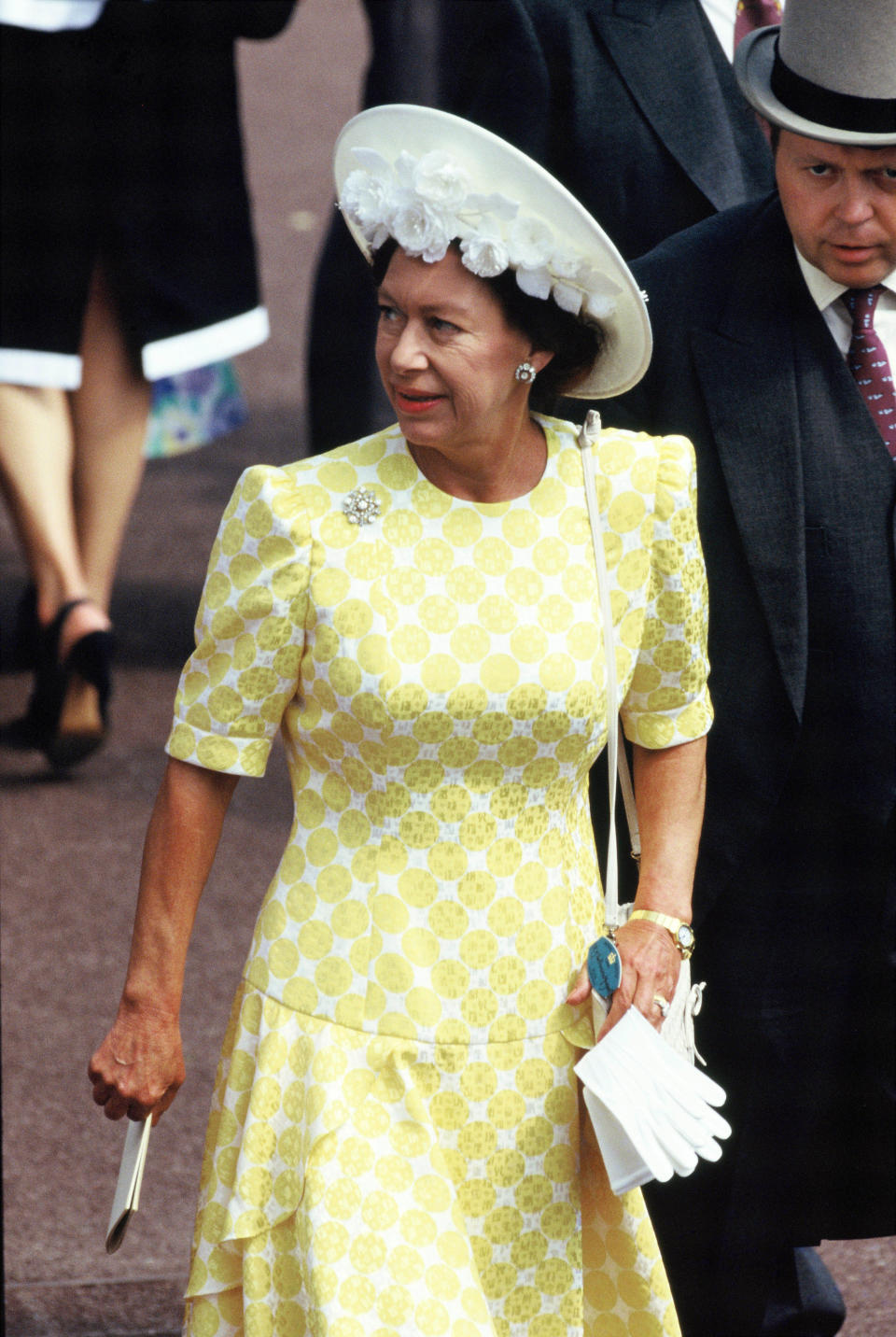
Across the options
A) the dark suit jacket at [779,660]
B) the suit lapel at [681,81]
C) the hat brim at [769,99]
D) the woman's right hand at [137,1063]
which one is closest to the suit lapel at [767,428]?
the dark suit jacket at [779,660]

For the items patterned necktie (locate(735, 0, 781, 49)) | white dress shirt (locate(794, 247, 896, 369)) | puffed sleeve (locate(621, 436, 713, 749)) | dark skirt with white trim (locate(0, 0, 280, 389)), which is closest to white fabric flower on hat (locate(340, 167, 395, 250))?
puffed sleeve (locate(621, 436, 713, 749))

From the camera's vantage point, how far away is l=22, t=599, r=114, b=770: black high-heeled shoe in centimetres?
538

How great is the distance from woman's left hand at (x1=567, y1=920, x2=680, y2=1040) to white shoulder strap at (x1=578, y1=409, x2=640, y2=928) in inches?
1.9

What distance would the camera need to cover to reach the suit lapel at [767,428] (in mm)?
2967

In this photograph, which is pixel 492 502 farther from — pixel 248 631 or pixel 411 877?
pixel 411 877

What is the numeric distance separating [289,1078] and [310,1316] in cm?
27

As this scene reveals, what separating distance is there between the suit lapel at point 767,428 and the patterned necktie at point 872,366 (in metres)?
0.06

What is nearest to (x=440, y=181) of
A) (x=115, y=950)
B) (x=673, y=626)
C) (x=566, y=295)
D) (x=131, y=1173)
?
(x=566, y=295)

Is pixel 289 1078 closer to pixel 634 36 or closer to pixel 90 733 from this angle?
pixel 634 36

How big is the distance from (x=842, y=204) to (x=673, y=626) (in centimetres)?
61

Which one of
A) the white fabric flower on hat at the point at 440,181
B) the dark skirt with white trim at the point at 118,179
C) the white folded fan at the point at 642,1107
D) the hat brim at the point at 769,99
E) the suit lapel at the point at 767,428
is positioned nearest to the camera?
the white fabric flower on hat at the point at 440,181

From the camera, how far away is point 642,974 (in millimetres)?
2633

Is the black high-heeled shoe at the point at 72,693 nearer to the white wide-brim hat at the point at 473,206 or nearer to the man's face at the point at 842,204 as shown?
the man's face at the point at 842,204

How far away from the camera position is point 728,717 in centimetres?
303
